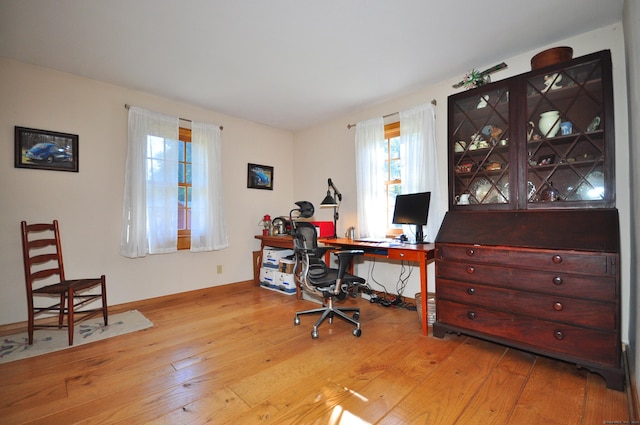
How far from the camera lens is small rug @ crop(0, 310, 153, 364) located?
214 centimetres

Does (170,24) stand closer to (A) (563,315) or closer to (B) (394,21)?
(B) (394,21)

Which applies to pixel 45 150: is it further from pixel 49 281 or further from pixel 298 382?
pixel 298 382

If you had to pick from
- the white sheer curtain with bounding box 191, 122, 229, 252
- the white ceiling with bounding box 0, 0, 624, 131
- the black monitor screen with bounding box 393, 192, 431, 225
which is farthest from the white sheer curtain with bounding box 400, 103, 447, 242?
the white sheer curtain with bounding box 191, 122, 229, 252

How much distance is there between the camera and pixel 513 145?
87.0 inches

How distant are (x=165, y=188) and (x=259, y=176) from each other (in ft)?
4.64

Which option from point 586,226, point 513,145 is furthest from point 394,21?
point 586,226

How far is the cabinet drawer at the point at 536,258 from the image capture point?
65.4 inches

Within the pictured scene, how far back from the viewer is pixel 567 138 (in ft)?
6.69

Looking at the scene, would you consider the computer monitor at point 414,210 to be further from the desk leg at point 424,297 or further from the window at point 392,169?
the desk leg at point 424,297

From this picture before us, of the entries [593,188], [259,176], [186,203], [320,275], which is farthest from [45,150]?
[593,188]

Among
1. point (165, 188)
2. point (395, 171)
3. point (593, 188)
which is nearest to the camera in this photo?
point (593, 188)

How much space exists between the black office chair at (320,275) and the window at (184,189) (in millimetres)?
1779

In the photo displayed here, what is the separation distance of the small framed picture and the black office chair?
1593 millimetres

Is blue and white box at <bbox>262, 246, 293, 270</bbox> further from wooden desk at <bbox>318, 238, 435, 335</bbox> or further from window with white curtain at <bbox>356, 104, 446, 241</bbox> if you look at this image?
wooden desk at <bbox>318, 238, 435, 335</bbox>
